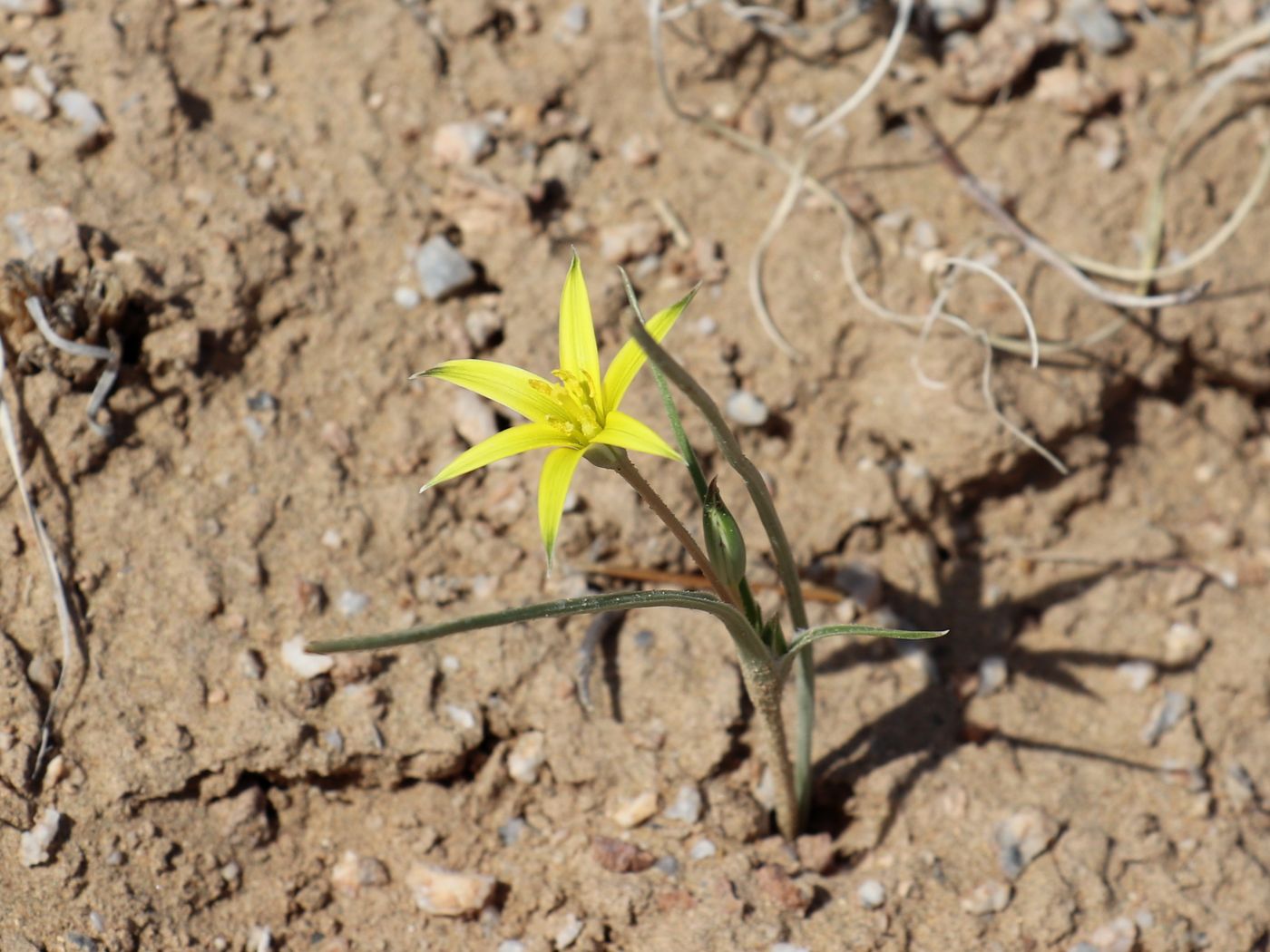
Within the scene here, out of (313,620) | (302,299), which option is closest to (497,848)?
(313,620)

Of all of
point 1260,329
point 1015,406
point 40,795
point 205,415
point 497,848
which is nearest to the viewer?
point 40,795

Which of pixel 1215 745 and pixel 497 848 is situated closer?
pixel 497 848

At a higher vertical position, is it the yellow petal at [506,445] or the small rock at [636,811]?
the yellow petal at [506,445]

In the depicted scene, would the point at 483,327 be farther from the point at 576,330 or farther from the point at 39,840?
the point at 39,840

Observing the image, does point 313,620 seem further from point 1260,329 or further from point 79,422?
point 1260,329

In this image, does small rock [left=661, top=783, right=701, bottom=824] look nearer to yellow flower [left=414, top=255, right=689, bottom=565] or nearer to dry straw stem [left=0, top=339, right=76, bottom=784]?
yellow flower [left=414, top=255, right=689, bottom=565]

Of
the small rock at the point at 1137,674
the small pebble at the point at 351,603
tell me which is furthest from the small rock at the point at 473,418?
the small rock at the point at 1137,674

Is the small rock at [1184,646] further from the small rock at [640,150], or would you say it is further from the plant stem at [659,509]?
the small rock at [640,150]
